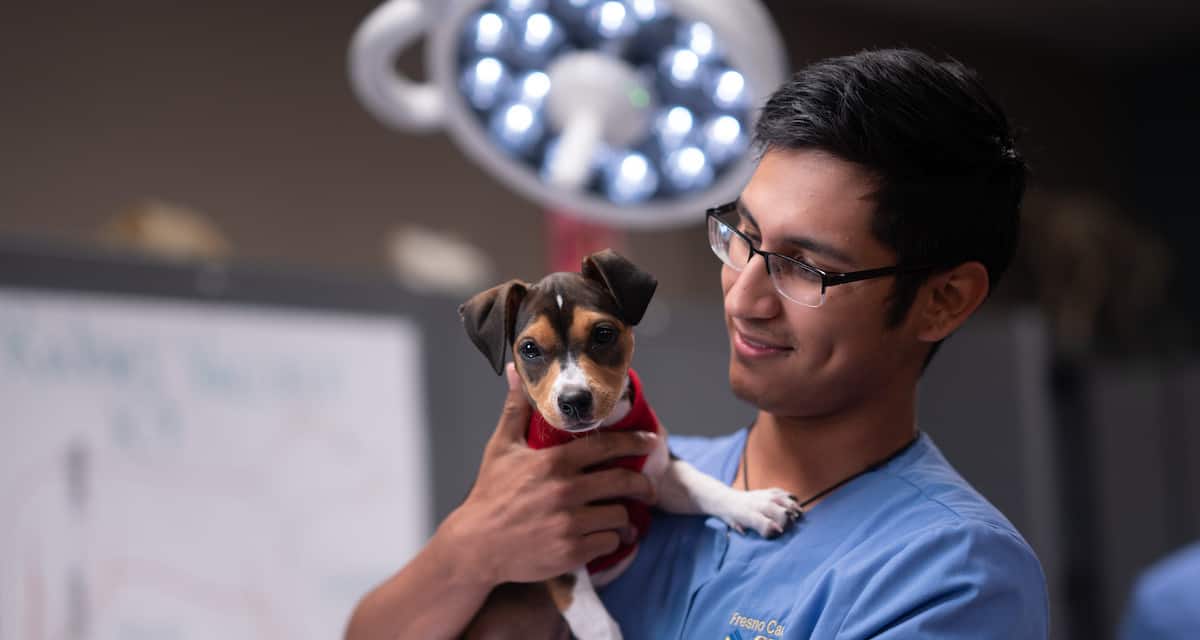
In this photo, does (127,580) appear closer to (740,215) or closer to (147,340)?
(147,340)

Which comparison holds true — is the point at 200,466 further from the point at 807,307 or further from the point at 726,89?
the point at 807,307

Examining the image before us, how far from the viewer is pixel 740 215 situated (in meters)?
0.90

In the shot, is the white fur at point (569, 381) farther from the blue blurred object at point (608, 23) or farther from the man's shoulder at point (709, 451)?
the blue blurred object at point (608, 23)

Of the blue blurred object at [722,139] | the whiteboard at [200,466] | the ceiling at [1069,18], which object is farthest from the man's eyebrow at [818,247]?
the ceiling at [1069,18]

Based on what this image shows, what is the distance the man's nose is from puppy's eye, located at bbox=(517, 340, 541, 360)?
0.58 feet

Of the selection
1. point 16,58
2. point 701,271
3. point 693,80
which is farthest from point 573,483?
point 701,271

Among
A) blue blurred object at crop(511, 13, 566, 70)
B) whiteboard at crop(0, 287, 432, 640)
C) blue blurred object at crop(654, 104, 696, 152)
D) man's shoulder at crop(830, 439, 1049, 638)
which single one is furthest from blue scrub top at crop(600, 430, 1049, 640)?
whiteboard at crop(0, 287, 432, 640)

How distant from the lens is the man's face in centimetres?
86

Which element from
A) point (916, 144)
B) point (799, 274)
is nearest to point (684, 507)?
point (799, 274)

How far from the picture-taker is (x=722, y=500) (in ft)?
3.13

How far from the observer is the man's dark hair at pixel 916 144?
2.79 ft

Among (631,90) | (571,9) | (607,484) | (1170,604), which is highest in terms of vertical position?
(571,9)

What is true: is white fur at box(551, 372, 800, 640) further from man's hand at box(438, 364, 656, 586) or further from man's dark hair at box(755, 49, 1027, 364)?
man's dark hair at box(755, 49, 1027, 364)

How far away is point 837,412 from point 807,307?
0.53ft
